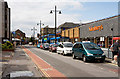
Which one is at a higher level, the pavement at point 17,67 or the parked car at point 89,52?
the parked car at point 89,52

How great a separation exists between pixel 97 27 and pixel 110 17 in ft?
17.4

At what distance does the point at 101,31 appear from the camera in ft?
129

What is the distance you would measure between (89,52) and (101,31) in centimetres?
2512

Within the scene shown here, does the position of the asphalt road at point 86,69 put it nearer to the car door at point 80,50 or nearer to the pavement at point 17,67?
the pavement at point 17,67

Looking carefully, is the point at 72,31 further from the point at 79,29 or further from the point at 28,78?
the point at 28,78

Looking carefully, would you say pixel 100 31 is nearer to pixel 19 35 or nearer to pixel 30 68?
pixel 30 68

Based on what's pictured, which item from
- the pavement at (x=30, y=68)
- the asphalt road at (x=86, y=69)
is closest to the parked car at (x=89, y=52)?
the asphalt road at (x=86, y=69)

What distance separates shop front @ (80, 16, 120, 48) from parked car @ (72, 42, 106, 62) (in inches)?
617

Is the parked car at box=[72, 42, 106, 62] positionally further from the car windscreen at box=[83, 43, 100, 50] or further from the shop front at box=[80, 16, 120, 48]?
the shop front at box=[80, 16, 120, 48]

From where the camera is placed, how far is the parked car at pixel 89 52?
49.1 ft

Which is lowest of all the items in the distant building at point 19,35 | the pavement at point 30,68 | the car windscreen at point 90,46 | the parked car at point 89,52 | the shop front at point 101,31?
the pavement at point 30,68

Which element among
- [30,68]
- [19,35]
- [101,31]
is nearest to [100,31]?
[101,31]

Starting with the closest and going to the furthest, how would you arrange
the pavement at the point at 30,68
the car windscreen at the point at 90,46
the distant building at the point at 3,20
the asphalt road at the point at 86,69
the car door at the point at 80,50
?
the asphalt road at the point at 86,69 < the pavement at the point at 30,68 < the car windscreen at the point at 90,46 < the car door at the point at 80,50 < the distant building at the point at 3,20

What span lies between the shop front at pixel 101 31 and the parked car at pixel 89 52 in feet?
51.4
